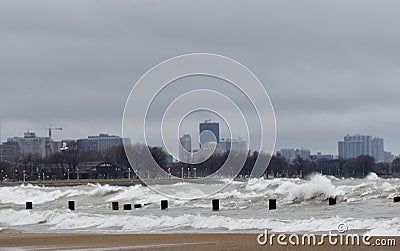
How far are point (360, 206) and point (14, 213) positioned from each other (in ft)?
61.8

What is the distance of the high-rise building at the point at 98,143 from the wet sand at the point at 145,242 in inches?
4838

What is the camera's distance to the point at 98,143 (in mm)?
179250

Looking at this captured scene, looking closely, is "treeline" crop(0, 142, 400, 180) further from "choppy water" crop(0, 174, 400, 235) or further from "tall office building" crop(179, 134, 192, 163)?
"choppy water" crop(0, 174, 400, 235)

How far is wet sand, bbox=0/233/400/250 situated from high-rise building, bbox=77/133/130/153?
123 meters

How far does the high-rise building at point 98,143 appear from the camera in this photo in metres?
161

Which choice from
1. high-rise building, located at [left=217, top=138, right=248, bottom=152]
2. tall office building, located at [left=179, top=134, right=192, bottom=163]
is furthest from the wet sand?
tall office building, located at [left=179, top=134, right=192, bottom=163]

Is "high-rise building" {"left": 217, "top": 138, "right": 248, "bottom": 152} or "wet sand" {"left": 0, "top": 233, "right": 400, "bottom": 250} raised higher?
"high-rise building" {"left": 217, "top": 138, "right": 248, "bottom": 152}

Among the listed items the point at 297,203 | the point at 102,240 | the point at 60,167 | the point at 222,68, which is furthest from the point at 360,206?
the point at 60,167

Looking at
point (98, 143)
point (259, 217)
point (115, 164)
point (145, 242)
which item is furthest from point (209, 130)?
point (98, 143)

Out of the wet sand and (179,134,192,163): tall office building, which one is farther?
(179,134,192,163): tall office building

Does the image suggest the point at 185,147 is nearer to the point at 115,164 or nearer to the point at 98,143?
the point at 115,164
